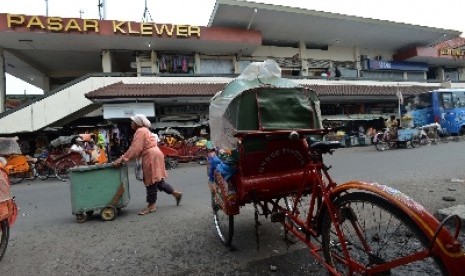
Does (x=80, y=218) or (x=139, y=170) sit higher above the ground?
(x=139, y=170)

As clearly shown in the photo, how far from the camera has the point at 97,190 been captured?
549 centimetres

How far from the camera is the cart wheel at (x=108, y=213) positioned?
5473 mm

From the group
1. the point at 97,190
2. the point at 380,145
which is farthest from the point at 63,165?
the point at 380,145

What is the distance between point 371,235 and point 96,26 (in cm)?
1812

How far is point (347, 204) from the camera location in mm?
2395

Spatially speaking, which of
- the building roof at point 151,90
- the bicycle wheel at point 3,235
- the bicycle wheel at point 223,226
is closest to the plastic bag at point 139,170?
the bicycle wheel at point 223,226

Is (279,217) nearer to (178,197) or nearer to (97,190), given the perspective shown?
(178,197)

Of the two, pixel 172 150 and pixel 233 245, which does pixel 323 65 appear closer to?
pixel 172 150

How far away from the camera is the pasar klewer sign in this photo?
52.4ft

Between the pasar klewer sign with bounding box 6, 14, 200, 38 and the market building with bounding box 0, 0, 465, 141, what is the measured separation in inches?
2.0

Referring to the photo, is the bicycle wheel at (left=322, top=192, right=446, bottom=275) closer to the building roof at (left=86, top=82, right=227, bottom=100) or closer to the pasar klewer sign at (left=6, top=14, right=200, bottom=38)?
the building roof at (left=86, top=82, right=227, bottom=100)

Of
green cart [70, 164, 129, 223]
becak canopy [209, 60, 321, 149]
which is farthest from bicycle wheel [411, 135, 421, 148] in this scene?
green cart [70, 164, 129, 223]

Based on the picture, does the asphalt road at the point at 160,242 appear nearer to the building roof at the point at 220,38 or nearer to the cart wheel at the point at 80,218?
the cart wheel at the point at 80,218

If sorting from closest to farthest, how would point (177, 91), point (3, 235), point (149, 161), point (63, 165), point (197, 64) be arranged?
point (3, 235) → point (149, 161) → point (63, 165) → point (177, 91) → point (197, 64)
